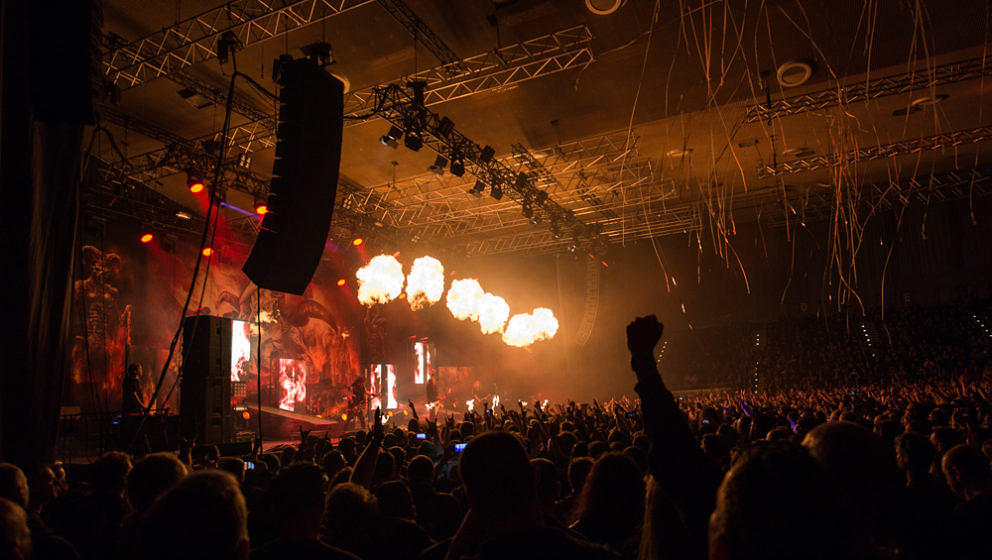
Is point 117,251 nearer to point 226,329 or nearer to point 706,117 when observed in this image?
point 226,329

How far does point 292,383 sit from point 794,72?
15.3 meters

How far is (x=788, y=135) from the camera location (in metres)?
13.3

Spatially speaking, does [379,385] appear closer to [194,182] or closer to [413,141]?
[194,182]

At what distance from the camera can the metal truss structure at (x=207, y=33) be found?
27.5 feet

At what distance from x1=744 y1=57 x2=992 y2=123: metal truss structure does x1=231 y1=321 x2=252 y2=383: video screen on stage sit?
519 inches

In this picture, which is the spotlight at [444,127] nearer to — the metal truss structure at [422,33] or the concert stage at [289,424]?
the metal truss structure at [422,33]

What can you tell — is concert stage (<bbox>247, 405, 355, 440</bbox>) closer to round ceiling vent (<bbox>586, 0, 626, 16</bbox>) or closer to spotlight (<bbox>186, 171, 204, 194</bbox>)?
spotlight (<bbox>186, 171, 204, 194</bbox>)

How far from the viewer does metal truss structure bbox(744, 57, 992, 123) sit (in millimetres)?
10266

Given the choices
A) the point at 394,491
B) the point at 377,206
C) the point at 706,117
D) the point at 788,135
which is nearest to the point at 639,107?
the point at 706,117

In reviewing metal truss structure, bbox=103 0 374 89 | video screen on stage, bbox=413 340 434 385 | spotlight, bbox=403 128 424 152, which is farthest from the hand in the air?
video screen on stage, bbox=413 340 434 385

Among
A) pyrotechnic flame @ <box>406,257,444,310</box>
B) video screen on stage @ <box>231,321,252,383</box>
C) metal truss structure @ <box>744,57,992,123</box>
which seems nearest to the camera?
metal truss structure @ <box>744,57,992,123</box>

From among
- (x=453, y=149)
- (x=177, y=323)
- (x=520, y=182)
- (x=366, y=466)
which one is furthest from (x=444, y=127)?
(x=177, y=323)

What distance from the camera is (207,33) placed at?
8.88 meters

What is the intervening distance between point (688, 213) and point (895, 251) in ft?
23.3
